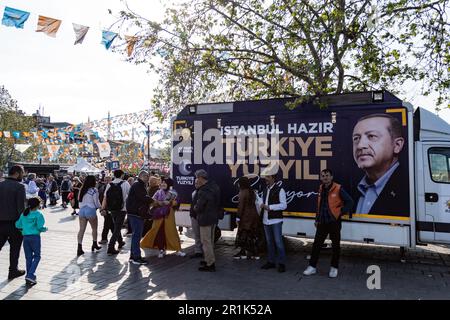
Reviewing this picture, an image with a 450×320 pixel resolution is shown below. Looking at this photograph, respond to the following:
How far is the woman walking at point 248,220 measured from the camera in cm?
750

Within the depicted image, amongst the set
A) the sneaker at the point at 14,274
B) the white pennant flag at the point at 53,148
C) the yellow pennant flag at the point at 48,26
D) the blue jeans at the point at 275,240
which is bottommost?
the sneaker at the point at 14,274

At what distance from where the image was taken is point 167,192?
816 centimetres

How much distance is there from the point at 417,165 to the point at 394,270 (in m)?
2.13

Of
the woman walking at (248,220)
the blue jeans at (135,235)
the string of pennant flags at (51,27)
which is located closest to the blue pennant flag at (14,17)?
the string of pennant flags at (51,27)

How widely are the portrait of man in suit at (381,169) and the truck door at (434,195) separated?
2.01 ft

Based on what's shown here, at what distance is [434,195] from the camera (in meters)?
7.14

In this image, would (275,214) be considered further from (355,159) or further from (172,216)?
(172,216)

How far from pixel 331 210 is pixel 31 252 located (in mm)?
5085

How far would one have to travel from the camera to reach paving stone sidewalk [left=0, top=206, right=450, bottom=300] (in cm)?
542

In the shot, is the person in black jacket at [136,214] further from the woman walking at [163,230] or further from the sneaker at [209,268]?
the sneaker at [209,268]

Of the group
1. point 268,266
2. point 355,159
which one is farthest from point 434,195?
point 268,266
